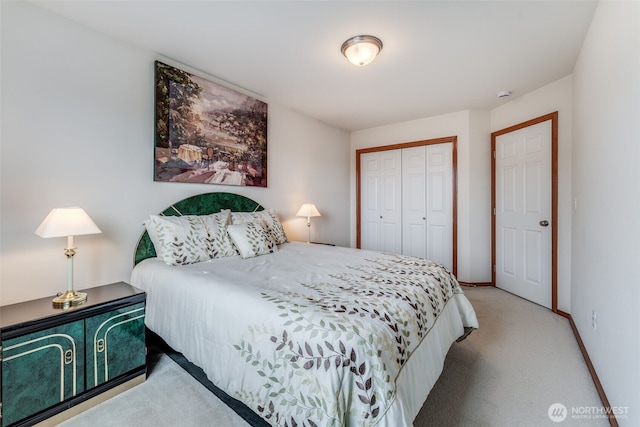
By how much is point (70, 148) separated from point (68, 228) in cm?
72

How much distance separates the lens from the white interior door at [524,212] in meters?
3.03

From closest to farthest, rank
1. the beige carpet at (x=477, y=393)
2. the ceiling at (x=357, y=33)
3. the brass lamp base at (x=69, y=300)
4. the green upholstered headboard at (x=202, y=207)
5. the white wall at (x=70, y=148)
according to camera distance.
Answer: the beige carpet at (x=477, y=393) → the brass lamp base at (x=69, y=300) → the white wall at (x=70, y=148) → the ceiling at (x=357, y=33) → the green upholstered headboard at (x=202, y=207)

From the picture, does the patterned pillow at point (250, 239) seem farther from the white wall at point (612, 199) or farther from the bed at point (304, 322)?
the white wall at point (612, 199)

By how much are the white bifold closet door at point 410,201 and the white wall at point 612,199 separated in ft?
5.83

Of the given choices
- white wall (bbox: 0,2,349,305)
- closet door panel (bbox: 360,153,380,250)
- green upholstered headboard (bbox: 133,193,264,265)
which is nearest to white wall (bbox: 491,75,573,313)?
closet door panel (bbox: 360,153,380,250)

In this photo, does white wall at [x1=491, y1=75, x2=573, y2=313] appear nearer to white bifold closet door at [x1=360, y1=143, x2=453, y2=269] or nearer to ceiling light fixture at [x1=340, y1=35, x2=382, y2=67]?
white bifold closet door at [x1=360, y1=143, x2=453, y2=269]

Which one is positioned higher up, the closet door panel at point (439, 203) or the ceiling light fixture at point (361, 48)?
the ceiling light fixture at point (361, 48)

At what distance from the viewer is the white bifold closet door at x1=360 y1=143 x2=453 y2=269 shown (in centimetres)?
398

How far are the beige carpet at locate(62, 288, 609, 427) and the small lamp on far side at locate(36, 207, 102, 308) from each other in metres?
0.64

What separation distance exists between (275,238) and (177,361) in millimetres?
1404

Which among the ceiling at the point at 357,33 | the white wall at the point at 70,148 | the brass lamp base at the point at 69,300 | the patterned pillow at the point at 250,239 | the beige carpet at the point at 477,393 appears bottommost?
the beige carpet at the point at 477,393

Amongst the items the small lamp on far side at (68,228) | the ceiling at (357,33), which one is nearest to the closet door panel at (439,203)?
the ceiling at (357,33)

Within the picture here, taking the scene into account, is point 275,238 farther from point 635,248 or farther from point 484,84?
point 484,84

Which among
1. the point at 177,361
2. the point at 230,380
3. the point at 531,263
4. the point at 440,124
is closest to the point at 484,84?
the point at 440,124
